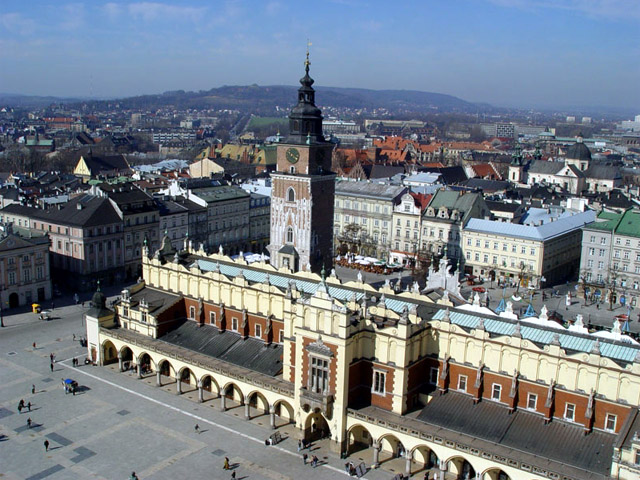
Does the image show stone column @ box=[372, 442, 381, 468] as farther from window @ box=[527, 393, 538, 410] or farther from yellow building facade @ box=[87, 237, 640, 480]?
window @ box=[527, 393, 538, 410]

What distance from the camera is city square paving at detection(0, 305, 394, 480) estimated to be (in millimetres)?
48531

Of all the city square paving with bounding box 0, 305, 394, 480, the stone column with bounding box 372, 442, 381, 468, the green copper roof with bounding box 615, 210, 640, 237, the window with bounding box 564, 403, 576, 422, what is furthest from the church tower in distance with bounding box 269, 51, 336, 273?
the green copper roof with bounding box 615, 210, 640, 237

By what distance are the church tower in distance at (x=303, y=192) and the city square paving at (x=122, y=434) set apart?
86.3 ft

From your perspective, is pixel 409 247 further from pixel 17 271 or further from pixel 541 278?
pixel 17 271

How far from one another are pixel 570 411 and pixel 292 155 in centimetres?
4612

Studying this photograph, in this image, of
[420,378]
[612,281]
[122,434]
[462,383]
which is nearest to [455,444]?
[462,383]

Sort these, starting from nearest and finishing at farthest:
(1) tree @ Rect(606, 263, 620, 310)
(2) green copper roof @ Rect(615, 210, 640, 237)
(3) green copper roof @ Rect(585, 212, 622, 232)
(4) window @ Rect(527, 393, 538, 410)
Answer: (4) window @ Rect(527, 393, 538, 410) → (1) tree @ Rect(606, 263, 620, 310) → (2) green copper roof @ Rect(615, 210, 640, 237) → (3) green copper roof @ Rect(585, 212, 622, 232)

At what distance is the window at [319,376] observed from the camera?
1966 inches

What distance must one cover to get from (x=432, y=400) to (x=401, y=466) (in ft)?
17.4

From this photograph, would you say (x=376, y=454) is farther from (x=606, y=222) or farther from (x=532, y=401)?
(x=606, y=222)

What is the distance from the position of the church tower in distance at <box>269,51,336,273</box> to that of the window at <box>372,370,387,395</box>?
29614 mm

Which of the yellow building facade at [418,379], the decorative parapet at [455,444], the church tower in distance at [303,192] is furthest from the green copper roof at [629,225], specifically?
the decorative parapet at [455,444]

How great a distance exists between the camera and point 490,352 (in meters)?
48.4

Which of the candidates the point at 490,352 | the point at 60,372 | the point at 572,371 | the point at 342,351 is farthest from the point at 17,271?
the point at 572,371
